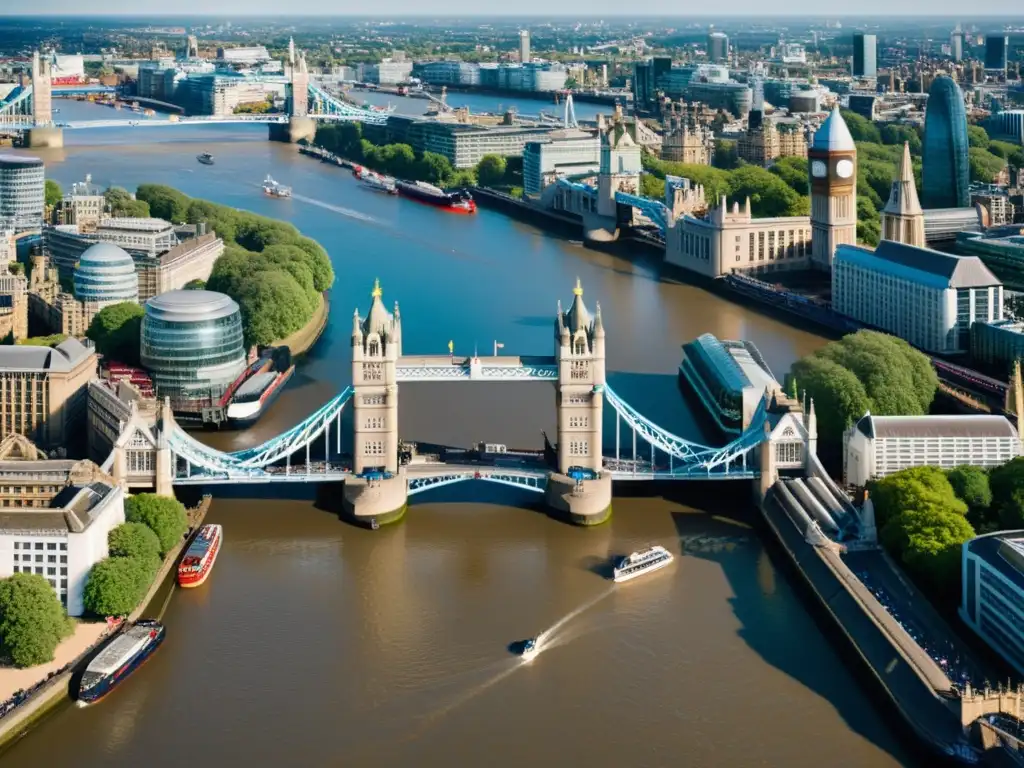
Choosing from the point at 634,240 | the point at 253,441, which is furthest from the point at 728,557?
the point at 634,240

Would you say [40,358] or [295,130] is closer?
[40,358]

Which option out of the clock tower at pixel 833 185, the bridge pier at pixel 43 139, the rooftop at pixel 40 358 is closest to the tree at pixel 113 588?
the rooftop at pixel 40 358

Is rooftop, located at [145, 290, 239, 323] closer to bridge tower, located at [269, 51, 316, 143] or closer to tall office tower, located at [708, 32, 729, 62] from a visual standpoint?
bridge tower, located at [269, 51, 316, 143]

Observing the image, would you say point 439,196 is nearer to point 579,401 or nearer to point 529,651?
point 579,401

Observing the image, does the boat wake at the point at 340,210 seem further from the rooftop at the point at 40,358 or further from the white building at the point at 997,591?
the white building at the point at 997,591

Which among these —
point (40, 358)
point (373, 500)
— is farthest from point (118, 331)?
point (373, 500)

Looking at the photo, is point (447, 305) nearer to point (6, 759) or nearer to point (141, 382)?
point (141, 382)

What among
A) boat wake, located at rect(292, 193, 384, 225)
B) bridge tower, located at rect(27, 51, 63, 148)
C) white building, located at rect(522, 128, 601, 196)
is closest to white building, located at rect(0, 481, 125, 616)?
boat wake, located at rect(292, 193, 384, 225)

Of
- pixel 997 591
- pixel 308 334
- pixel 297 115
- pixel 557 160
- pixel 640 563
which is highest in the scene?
pixel 297 115
